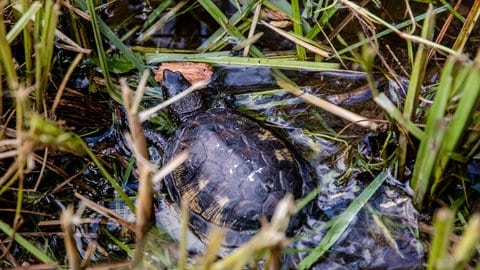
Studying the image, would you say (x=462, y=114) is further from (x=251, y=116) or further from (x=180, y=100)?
(x=180, y=100)

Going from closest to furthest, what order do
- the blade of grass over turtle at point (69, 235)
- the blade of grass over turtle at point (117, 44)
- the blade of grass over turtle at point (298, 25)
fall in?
the blade of grass over turtle at point (69, 235)
the blade of grass over turtle at point (117, 44)
the blade of grass over turtle at point (298, 25)

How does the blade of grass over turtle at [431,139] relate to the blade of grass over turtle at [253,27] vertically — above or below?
below

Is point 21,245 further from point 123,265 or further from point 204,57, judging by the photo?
point 204,57

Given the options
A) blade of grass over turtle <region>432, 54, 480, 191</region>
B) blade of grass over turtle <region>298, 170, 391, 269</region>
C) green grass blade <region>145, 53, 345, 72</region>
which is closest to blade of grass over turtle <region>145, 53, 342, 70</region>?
green grass blade <region>145, 53, 345, 72</region>

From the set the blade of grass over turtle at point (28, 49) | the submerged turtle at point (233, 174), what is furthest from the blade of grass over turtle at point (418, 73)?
the blade of grass over turtle at point (28, 49)

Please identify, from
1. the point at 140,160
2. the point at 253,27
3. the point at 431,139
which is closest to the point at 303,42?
the point at 253,27

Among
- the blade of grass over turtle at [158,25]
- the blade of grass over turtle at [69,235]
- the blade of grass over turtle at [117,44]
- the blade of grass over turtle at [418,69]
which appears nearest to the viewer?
the blade of grass over turtle at [69,235]

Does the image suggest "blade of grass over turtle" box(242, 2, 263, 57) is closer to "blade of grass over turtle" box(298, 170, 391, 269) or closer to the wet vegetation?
the wet vegetation

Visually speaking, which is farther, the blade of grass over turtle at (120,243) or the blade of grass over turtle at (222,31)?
the blade of grass over turtle at (222,31)

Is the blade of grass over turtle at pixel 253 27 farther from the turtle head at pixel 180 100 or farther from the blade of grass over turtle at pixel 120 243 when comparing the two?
the blade of grass over turtle at pixel 120 243
